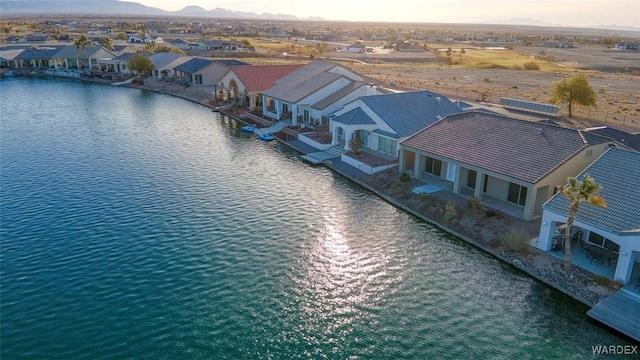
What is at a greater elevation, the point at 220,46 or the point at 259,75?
the point at 220,46

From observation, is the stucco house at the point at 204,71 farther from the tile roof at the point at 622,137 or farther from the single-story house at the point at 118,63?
the tile roof at the point at 622,137

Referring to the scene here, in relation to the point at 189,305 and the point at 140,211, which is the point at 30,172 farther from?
the point at 189,305

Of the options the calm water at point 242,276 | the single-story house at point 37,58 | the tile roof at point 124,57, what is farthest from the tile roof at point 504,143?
the single-story house at point 37,58

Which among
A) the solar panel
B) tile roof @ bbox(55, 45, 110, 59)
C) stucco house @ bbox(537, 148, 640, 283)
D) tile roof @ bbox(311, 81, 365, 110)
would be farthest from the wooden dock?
tile roof @ bbox(55, 45, 110, 59)

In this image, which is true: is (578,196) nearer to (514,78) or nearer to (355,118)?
(355,118)

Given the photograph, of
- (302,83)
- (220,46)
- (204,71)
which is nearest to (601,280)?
(302,83)

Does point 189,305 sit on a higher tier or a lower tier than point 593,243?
lower

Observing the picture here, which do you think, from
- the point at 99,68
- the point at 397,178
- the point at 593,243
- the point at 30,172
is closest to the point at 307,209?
the point at 397,178

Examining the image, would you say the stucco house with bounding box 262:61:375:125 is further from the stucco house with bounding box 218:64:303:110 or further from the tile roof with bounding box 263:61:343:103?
the stucco house with bounding box 218:64:303:110
